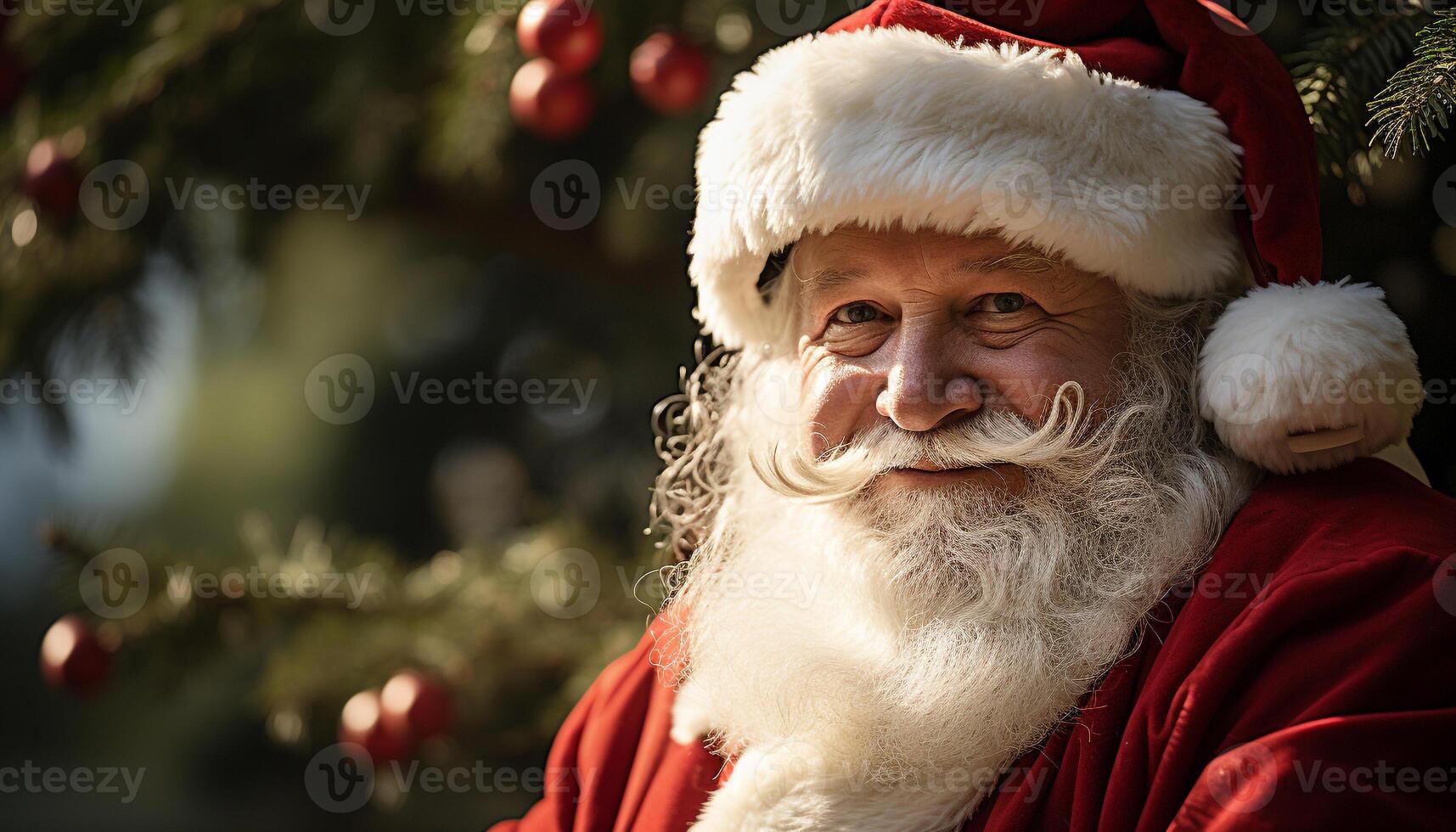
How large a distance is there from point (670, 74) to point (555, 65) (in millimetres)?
163

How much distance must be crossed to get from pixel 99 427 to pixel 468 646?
5.13 ft

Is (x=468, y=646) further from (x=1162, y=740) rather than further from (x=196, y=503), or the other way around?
(x=196, y=503)

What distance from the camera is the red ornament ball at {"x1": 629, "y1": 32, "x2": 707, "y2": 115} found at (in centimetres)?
155

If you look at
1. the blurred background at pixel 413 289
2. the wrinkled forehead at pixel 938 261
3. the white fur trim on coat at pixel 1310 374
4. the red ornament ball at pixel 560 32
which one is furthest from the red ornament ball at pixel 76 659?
the white fur trim on coat at pixel 1310 374

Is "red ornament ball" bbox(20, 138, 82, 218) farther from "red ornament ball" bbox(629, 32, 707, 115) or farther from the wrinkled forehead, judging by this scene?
the wrinkled forehead

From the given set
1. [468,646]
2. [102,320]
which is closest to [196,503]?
[102,320]

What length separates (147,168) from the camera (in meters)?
2.03

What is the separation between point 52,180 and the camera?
6.07 ft

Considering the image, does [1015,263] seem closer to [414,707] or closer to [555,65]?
[555,65]

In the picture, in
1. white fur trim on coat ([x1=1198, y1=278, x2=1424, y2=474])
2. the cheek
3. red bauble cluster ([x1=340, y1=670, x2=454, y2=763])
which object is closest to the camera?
white fur trim on coat ([x1=1198, y1=278, x2=1424, y2=474])

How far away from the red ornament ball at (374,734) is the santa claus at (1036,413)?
0.62 metres

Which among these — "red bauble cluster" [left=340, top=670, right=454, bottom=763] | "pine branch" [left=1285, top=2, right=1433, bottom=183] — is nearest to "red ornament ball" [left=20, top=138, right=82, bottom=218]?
"red bauble cluster" [left=340, top=670, right=454, bottom=763]

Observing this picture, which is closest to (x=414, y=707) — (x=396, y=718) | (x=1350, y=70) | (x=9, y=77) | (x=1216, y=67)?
(x=396, y=718)

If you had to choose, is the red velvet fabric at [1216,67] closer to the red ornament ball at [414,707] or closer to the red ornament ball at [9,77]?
the red ornament ball at [414,707]
